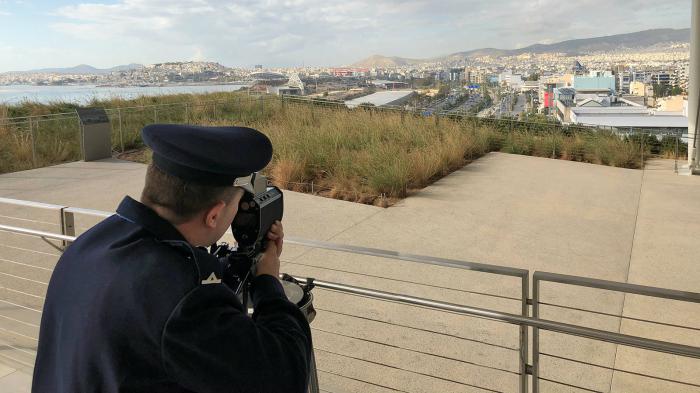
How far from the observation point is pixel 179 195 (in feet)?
→ 4.23

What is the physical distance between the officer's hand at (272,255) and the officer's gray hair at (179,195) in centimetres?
21

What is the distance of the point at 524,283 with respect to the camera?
2.27 metres

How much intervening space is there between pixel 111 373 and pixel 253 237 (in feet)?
1.44

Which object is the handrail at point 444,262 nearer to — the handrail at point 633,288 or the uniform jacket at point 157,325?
the handrail at point 633,288

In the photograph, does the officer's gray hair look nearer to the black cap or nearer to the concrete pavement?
the black cap

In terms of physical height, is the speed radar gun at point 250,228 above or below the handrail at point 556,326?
above

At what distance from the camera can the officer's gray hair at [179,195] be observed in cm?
129

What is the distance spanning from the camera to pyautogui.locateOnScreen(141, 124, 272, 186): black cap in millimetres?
1270

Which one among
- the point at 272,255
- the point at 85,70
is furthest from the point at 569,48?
the point at 272,255

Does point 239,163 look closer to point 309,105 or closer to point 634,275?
point 634,275

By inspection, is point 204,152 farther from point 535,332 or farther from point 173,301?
point 535,332

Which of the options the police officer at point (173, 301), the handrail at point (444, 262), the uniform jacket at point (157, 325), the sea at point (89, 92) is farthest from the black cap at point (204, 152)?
the sea at point (89, 92)

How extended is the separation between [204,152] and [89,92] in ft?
66.2

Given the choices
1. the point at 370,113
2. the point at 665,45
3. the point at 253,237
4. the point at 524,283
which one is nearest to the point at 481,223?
the point at 524,283
